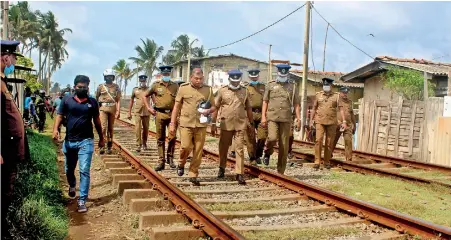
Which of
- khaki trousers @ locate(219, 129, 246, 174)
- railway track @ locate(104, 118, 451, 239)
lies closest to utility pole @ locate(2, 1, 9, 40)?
railway track @ locate(104, 118, 451, 239)

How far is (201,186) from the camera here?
701 centimetres

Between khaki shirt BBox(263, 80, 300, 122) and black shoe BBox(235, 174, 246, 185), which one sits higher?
khaki shirt BBox(263, 80, 300, 122)

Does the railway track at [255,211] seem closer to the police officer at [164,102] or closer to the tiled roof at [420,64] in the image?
the police officer at [164,102]

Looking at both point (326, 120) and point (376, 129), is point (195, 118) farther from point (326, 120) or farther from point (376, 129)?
point (376, 129)

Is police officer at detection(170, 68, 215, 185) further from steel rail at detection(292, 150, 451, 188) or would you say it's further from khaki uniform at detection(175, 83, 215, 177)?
steel rail at detection(292, 150, 451, 188)

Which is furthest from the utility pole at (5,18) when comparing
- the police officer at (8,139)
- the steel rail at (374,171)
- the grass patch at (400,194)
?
the police officer at (8,139)

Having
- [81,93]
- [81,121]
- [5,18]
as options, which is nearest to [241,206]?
[81,121]

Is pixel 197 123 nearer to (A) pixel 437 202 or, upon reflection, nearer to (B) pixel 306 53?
(A) pixel 437 202

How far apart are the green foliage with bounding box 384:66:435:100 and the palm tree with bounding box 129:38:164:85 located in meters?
60.2

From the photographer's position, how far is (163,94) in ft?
29.1

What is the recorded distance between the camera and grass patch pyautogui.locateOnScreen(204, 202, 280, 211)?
5566 millimetres

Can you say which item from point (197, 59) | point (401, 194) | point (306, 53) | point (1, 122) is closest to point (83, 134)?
point (1, 122)

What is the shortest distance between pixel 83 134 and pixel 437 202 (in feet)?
16.6

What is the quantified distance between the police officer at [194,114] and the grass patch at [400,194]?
2.24 m
